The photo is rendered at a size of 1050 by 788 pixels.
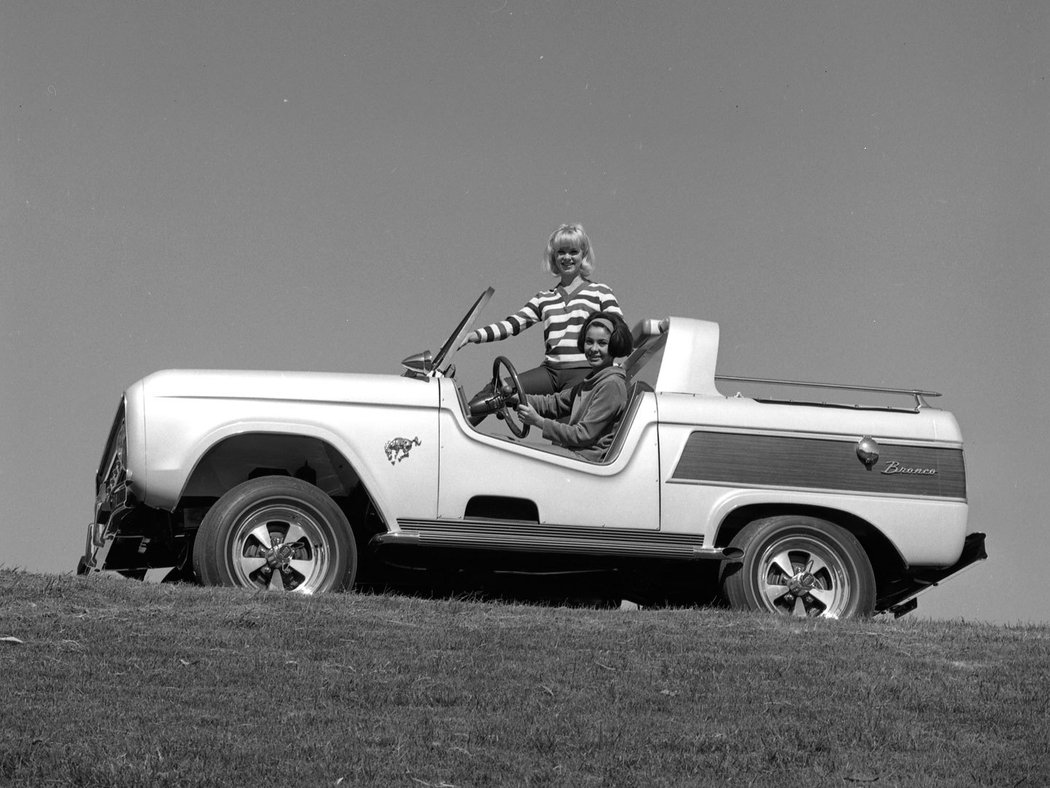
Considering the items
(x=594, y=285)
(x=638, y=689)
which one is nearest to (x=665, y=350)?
(x=594, y=285)

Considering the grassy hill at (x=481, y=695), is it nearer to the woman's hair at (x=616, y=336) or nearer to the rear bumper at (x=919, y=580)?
the rear bumper at (x=919, y=580)

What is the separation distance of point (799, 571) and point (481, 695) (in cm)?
343

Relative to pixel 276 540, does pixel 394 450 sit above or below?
above

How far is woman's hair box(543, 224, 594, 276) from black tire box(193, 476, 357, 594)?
2.50 meters

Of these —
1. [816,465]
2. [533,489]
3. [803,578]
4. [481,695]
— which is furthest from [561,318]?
[481,695]

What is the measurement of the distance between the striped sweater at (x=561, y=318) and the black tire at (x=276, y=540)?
1.80 m

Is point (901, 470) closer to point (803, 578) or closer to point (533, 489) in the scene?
point (803, 578)

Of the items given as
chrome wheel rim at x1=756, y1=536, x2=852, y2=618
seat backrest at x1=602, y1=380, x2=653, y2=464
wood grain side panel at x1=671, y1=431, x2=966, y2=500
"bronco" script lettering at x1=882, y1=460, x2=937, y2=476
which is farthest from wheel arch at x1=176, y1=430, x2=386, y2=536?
"bronco" script lettering at x1=882, y1=460, x2=937, y2=476

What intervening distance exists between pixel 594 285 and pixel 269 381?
239cm

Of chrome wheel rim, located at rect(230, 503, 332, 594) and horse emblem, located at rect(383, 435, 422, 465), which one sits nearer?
chrome wheel rim, located at rect(230, 503, 332, 594)

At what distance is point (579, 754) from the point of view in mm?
5777

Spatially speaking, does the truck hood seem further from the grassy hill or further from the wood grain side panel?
the wood grain side panel

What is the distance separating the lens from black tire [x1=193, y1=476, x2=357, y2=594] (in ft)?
28.5

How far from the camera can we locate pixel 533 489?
9141 millimetres
